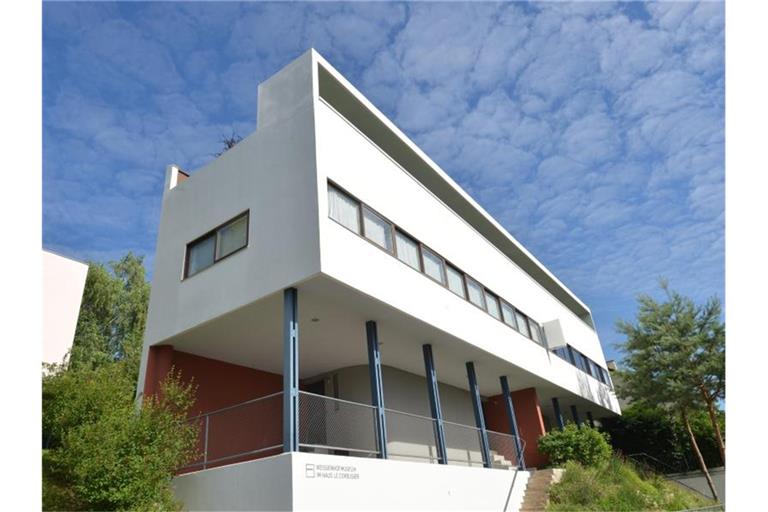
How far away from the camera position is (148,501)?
28.7 ft

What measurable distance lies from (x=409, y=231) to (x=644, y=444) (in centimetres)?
2208

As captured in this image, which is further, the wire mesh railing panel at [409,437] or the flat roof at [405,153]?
the wire mesh railing panel at [409,437]

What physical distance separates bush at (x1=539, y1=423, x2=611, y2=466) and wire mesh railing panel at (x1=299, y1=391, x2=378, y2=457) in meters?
6.73

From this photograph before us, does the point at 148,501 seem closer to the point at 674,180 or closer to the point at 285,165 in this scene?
the point at 285,165

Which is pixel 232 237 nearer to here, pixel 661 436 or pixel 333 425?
pixel 333 425

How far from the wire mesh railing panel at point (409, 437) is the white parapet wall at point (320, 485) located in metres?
3.66

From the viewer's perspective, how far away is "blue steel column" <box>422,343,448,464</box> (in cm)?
1234

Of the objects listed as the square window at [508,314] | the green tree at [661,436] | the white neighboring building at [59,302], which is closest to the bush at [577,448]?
the square window at [508,314]

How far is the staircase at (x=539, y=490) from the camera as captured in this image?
47.7 ft

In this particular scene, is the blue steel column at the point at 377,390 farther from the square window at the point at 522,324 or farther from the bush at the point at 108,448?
the square window at the point at 522,324

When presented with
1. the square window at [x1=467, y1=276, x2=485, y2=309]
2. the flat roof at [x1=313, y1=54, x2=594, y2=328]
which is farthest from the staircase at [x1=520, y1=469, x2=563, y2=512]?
the flat roof at [x1=313, y1=54, x2=594, y2=328]

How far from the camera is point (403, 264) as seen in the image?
12.7m

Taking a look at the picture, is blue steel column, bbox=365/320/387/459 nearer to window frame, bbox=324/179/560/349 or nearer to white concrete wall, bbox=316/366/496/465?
window frame, bbox=324/179/560/349
